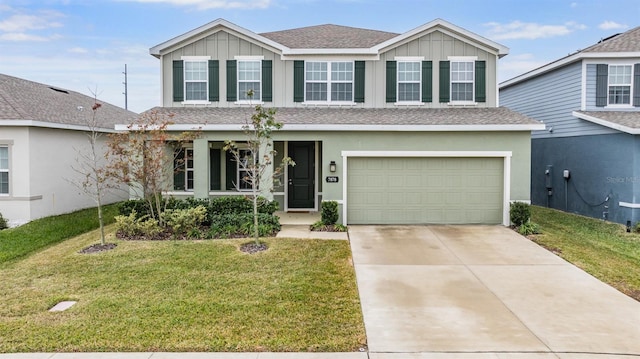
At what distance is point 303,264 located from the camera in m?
8.42

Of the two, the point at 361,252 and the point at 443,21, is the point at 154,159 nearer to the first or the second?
the point at 361,252

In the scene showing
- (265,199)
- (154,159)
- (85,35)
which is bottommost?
(265,199)

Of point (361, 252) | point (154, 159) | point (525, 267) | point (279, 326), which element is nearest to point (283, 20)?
point (154, 159)

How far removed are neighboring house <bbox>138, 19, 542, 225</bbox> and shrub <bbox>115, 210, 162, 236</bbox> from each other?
1.90 m

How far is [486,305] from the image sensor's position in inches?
249

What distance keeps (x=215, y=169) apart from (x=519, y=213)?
32.2 feet

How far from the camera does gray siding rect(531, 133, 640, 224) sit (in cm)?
1256

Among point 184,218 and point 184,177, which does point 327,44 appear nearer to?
point 184,177

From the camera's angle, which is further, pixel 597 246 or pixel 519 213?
pixel 519 213

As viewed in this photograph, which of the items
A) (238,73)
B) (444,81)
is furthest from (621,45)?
(238,73)

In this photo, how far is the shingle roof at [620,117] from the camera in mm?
12648

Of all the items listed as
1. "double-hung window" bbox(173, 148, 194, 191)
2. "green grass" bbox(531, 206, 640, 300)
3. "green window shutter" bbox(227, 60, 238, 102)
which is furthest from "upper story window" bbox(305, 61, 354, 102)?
"green grass" bbox(531, 206, 640, 300)

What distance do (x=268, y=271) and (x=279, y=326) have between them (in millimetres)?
2516

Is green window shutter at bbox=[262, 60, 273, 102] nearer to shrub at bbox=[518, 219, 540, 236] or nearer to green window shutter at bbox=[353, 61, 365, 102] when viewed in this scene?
green window shutter at bbox=[353, 61, 365, 102]
